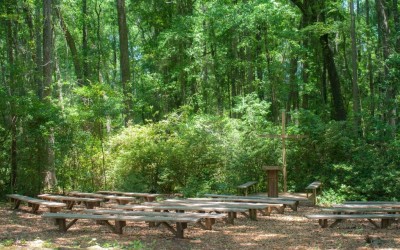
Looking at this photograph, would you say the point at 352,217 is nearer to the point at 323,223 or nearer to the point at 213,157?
the point at 323,223

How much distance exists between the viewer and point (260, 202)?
1077cm

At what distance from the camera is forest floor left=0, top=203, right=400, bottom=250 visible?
24.5 ft

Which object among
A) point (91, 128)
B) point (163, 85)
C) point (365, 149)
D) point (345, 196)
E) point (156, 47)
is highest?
point (156, 47)

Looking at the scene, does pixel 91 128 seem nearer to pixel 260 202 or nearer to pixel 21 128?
pixel 21 128

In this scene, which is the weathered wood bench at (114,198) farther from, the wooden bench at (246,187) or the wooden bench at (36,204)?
the wooden bench at (246,187)

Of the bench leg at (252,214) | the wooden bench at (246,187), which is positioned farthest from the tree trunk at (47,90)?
the bench leg at (252,214)

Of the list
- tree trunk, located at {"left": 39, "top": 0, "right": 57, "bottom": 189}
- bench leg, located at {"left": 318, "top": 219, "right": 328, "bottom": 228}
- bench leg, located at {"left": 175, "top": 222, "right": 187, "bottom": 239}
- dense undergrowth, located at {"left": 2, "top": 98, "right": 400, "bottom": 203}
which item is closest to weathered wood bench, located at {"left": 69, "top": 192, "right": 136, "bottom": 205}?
tree trunk, located at {"left": 39, "top": 0, "right": 57, "bottom": 189}

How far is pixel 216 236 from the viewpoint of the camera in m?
8.42

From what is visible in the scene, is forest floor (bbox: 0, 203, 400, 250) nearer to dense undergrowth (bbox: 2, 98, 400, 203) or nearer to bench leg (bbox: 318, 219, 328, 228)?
bench leg (bbox: 318, 219, 328, 228)

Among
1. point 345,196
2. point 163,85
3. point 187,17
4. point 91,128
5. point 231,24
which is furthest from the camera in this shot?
point 163,85

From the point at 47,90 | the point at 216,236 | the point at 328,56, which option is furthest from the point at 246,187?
the point at 328,56

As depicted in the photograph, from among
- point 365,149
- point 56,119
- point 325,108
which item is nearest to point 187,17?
point 325,108

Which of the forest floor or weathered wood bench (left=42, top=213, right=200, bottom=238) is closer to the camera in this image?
the forest floor

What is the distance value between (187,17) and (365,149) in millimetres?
11434
